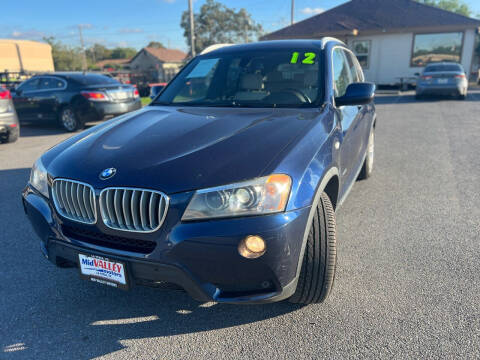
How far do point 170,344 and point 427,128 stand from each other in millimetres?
8847

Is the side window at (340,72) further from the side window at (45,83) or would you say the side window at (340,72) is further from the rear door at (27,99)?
the rear door at (27,99)

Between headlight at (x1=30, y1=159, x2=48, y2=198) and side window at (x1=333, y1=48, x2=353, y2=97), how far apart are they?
233 centimetres

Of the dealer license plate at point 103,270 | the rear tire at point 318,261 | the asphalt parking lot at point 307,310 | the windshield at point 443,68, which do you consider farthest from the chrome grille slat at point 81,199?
the windshield at point 443,68

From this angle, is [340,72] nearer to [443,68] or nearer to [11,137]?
[11,137]

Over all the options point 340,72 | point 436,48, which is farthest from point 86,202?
point 436,48

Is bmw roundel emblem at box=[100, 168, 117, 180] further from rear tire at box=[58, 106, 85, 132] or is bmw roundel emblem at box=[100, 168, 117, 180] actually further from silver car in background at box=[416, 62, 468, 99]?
silver car in background at box=[416, 62, 468, 99]

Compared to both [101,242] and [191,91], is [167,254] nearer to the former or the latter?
[101,242]

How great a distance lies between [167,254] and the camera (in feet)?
6.29

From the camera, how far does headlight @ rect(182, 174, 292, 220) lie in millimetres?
1887

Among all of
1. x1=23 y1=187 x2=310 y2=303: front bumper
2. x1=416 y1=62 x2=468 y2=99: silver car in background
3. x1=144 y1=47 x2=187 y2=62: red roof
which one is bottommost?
x1=144 y1=47 x2=187 y2=62: red roof

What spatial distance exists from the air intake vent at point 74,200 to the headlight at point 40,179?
0.14 m

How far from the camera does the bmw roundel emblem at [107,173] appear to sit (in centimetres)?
208

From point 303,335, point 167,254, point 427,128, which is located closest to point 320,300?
point 303,335

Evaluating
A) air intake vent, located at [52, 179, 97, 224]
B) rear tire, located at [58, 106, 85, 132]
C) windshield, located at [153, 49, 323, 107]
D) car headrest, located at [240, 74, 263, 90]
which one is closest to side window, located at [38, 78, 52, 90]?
rear tire, located at [58, 106, 85, 132]
